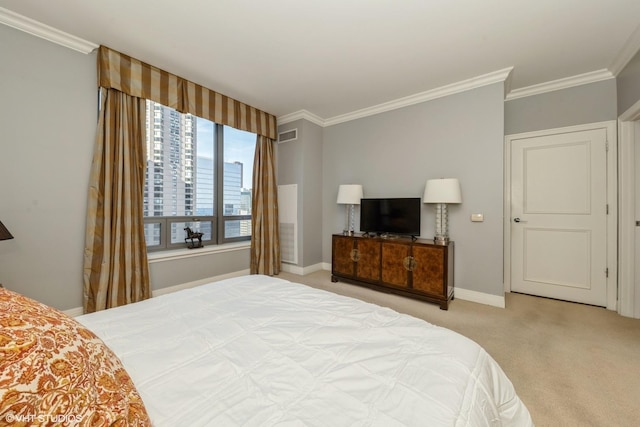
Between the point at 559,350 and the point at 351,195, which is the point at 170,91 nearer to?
the point at 351,195

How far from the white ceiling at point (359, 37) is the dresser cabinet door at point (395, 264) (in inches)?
78.4

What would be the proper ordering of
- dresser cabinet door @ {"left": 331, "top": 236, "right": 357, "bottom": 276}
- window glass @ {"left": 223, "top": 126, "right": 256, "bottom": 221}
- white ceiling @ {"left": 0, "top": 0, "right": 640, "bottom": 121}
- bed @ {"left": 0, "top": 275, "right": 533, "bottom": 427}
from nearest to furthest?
bed @ {"left": 0, "top": 275, "right": 533, "bottom": 427}
white ceiling @ {"left": 0, "top": 0, "right": 640, "bottom": 121}
dresser cabinet door @ {"left": 331, "top": 236, "right": 357, "bottom": 276}
window glass @ {"left": 223, "top": 126, "right": 256, "bottom": 221}

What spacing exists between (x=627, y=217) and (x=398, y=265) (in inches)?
89.8

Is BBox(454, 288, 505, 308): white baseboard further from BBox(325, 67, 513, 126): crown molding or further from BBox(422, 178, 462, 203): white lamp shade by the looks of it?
BBox(325, 67, 513, 126): crown molding

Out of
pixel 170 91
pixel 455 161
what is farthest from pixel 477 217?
pixel 170 91

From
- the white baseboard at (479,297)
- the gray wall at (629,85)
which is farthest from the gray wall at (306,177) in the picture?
the gray wall at (629,85)

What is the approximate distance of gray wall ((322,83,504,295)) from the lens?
9.23 ft

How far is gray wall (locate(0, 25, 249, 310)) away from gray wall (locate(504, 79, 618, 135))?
4.76m

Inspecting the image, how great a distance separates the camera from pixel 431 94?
3199mm

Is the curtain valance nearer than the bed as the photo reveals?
No

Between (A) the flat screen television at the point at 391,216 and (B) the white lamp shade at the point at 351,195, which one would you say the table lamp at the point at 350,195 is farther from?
(A) the flat screen television at the point at 391,216

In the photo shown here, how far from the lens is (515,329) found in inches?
89.0

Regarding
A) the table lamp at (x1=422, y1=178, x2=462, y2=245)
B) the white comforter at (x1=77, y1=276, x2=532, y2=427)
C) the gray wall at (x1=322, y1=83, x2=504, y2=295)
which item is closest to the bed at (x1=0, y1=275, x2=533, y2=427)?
the white comforter at (x1=77, y1=276, x2=532, y2=427)

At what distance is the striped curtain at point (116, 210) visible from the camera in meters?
2.37
